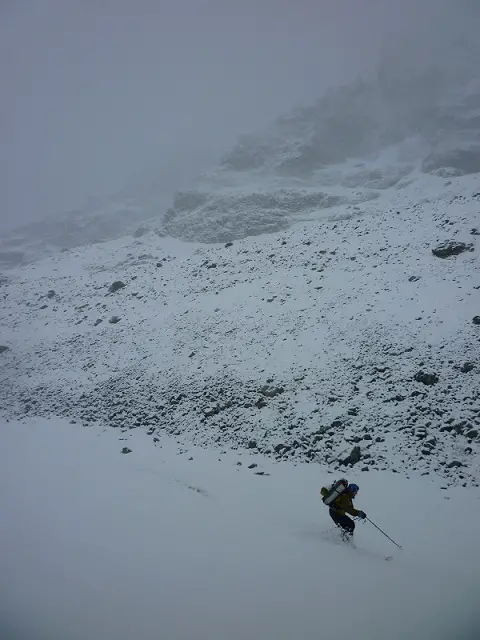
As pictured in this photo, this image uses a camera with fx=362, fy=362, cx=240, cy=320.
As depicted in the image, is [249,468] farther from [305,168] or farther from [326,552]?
[305,168]

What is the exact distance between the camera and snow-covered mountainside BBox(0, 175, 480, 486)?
13305mm

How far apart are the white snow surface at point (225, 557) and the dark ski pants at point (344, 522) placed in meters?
0.43

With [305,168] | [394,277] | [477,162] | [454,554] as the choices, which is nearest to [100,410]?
[454,554]

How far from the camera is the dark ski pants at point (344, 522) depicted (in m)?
9.24

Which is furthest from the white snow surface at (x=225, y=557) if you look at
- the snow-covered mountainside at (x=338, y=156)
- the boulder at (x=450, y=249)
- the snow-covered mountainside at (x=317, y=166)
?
the snow-covered mountainside at (x=338, y=156)

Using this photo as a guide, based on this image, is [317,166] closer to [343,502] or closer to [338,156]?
[338,156]

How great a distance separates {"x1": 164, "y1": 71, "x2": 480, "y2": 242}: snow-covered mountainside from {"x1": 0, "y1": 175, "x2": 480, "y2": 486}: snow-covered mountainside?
1552 cm

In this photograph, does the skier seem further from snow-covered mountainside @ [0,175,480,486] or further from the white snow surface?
snow-covered mountainside @ [0,175,480,486]

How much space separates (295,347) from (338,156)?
191 feet

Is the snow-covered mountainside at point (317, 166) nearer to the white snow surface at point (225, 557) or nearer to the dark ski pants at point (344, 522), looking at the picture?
the white snow surface at point (225, 557)

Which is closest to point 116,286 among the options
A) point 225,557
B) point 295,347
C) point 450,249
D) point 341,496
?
point 295,347

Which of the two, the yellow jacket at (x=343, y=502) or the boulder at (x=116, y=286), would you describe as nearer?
the yellow jacket at (x=343, y=502)

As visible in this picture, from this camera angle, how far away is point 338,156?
65.2 metres

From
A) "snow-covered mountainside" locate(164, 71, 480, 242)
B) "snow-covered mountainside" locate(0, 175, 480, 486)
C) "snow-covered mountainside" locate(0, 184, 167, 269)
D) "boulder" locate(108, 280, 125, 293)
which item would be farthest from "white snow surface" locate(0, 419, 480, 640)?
"snow-covered mountainside" locate(0, 184, 167, 269)
